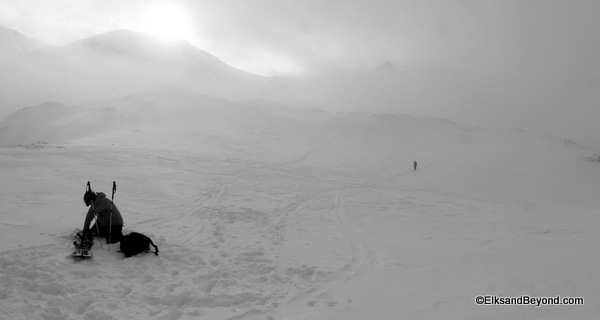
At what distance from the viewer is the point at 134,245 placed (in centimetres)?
850

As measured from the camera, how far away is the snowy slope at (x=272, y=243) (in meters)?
6.78

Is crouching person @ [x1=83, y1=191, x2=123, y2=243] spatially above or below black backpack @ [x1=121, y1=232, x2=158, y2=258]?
above

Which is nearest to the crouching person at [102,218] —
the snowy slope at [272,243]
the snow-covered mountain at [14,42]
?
the snowy slope at [272,243]

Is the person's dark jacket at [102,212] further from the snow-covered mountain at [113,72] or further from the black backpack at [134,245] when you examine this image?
the snow-covered mountain at [113,72]

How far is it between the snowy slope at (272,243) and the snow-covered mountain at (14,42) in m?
166

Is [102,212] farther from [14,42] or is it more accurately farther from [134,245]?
[14,42]

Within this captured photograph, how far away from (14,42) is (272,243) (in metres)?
202

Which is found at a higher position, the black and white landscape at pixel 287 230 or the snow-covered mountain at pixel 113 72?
the snow-covered mountain at pixel 113 72

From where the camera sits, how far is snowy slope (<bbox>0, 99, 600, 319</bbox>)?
22.2ft

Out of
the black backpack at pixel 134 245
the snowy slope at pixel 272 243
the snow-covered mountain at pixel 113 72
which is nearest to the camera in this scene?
the snowy slope at pixel 272 243

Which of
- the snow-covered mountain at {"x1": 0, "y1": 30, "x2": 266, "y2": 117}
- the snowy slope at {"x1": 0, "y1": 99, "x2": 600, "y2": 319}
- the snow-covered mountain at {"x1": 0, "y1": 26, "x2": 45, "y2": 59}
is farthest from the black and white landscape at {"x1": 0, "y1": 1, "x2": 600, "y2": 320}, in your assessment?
the snow-covered mountain at {"x1": 0, "y1": 26, "x2": 45, "y2": 59}

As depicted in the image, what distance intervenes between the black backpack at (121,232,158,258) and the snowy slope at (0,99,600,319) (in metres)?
0.25

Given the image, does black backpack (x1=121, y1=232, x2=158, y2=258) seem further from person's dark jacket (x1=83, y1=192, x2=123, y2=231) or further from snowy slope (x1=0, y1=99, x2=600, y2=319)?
person's dark jacket (x1=83, y1=192, x2=123, y2=231)

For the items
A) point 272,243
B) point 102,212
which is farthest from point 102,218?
point 272,243
